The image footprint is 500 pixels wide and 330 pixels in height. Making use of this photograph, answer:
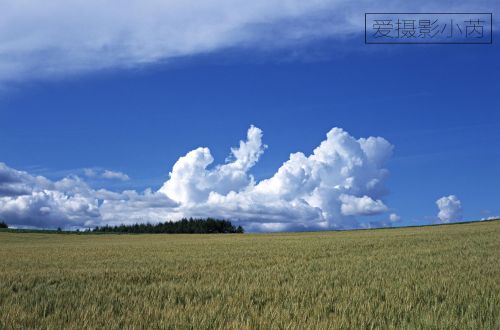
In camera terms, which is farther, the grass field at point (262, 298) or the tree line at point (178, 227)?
the tree line at point (178, 227)

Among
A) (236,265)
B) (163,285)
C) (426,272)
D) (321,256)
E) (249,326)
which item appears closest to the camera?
(249,326)

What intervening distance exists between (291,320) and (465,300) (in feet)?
11.7

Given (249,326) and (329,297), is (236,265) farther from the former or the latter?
(249,326)

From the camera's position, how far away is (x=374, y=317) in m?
7.10

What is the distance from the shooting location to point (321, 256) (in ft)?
61.6

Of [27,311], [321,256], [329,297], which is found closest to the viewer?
[27,311]

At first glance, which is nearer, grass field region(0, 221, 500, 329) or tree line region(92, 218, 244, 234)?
grass field region(0, 221, 500, 329)

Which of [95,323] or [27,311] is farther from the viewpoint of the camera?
[27,311]

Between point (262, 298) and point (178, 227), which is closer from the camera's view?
point (262, 298)

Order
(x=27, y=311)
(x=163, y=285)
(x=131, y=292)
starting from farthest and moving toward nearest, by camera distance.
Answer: (x=163, y=285), (x=131, y=292), (x=27, y=311)

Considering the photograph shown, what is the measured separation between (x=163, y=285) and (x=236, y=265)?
4.73 meters

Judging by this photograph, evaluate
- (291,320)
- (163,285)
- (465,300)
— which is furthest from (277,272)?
(291,320)

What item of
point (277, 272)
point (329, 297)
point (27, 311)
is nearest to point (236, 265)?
point (277, 272)

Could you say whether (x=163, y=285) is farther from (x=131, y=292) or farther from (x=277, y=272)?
(x=277, y=272)
